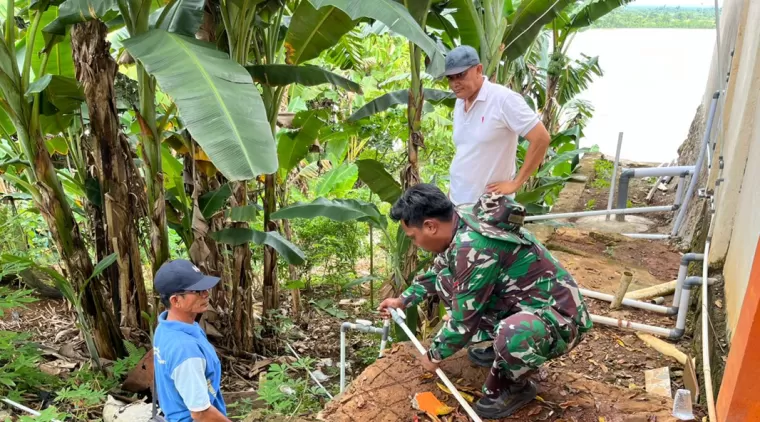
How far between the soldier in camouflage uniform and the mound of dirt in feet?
0.65

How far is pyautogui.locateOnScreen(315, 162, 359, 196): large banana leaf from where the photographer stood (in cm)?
565

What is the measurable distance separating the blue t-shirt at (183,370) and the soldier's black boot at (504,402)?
126 centimetres

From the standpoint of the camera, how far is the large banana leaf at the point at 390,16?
109 inches

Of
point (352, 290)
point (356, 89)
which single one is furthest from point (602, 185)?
point (356, 89)

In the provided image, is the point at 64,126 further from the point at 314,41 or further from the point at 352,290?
the point at 352,290

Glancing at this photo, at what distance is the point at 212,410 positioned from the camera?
2.05 metres

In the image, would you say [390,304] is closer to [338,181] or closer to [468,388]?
[468,388]

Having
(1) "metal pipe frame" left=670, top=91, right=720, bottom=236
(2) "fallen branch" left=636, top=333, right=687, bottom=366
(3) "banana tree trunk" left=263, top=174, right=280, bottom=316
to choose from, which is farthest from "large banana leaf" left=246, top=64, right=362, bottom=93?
(1) "metal pipe frame" left=670, top=91, right=720, bottom=236

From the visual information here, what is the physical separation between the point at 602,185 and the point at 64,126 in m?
7.10

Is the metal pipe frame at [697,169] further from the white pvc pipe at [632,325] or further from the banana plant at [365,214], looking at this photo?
the banana plant at [365,214]

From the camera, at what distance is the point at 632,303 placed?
3.94 meters

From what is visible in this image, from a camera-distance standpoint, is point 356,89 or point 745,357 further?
point 356,89

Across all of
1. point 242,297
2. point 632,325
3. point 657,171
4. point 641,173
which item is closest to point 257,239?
point 242,297

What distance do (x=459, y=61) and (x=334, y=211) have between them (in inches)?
55.0
